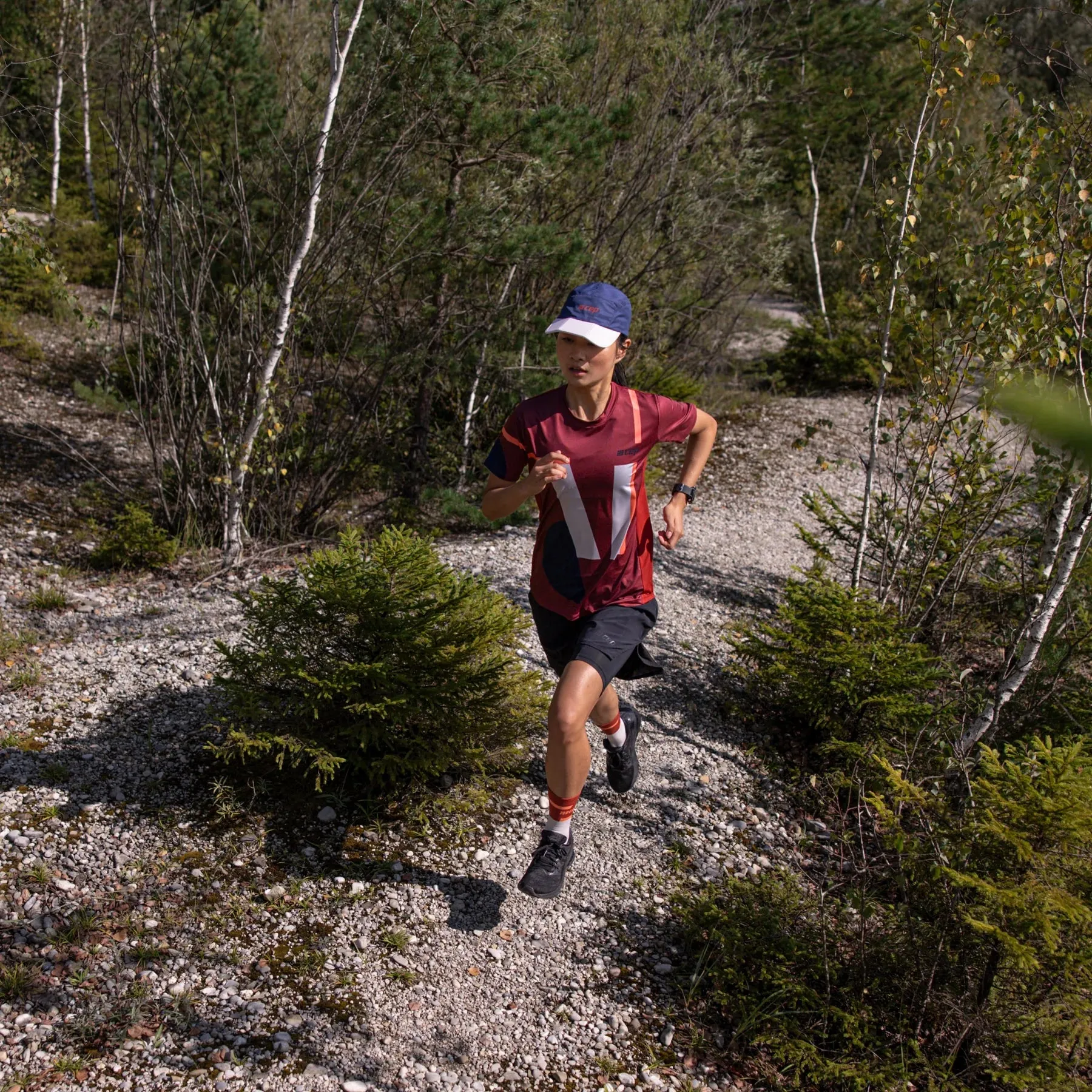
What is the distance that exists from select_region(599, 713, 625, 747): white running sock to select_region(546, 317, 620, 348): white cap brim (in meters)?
1.53

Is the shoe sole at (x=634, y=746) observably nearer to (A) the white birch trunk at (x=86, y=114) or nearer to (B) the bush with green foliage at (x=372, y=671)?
(B) the bush with green foliage at (x=372, y=671)

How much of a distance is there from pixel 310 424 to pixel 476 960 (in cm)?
528

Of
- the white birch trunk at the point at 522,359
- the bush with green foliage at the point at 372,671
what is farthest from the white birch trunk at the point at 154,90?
the bush with green foliage at the point at 372,671

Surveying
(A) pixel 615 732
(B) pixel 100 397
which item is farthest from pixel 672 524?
(B) pixel 100 397

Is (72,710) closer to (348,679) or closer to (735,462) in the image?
(348,679)

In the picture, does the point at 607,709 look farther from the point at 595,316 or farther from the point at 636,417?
the point at 595,316

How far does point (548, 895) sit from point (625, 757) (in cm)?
83

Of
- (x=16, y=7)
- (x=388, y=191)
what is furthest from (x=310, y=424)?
(x=16, y=7)

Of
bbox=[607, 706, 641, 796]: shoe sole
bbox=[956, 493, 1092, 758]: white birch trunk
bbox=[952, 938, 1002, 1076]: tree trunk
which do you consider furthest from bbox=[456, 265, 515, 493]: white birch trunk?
bbox=[952, 938, 1002, 1076]: tree trunk

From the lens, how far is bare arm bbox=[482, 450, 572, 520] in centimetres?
291

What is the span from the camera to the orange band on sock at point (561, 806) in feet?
10.7

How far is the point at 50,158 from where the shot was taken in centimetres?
1669

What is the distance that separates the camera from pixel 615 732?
3834 mm

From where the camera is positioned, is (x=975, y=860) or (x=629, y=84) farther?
(x=629, y=84)
